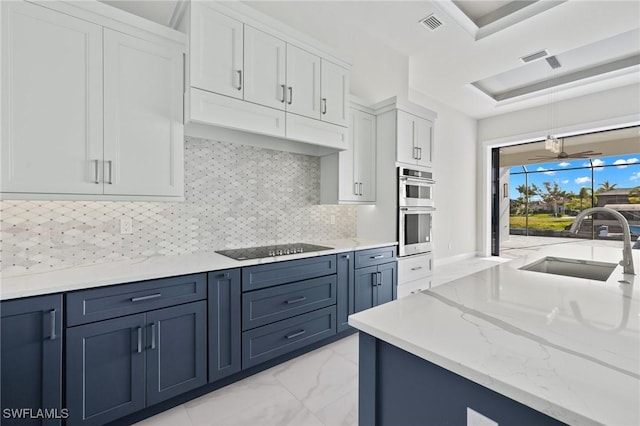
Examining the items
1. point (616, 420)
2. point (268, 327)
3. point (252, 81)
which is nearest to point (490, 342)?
point (616, 420)

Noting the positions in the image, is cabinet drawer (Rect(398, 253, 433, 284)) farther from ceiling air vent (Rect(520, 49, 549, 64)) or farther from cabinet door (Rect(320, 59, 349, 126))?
ceiling air vent (Rect(520, 49, 549, 64))

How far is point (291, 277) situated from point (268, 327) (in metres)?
0.40

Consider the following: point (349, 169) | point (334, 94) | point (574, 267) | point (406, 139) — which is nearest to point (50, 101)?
point (334, 94)

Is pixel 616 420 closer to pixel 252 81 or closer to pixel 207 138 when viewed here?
pixel 252 81

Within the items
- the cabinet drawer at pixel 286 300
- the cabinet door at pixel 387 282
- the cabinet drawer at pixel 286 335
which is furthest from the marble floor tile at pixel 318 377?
the cabinet door at pixel 387 282

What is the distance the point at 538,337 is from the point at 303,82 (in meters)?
2.34

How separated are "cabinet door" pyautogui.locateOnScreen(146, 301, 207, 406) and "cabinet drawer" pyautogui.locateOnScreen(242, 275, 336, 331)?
315 mm

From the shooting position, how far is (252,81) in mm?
2166

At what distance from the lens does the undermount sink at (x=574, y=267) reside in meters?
1.67

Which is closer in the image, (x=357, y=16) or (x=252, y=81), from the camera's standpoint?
(x=252, y=81)

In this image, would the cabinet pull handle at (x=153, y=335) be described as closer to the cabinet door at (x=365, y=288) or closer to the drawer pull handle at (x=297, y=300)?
the drawer pull handle at (x=297, y=300)

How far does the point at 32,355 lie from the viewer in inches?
53.5

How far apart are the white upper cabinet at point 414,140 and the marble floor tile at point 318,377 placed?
2.08m

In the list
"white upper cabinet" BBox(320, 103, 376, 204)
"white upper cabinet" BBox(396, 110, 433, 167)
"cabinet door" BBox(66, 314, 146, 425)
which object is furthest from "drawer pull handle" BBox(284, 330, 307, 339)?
"white upper cabinet" BBox(396, 110, 433, 167)
